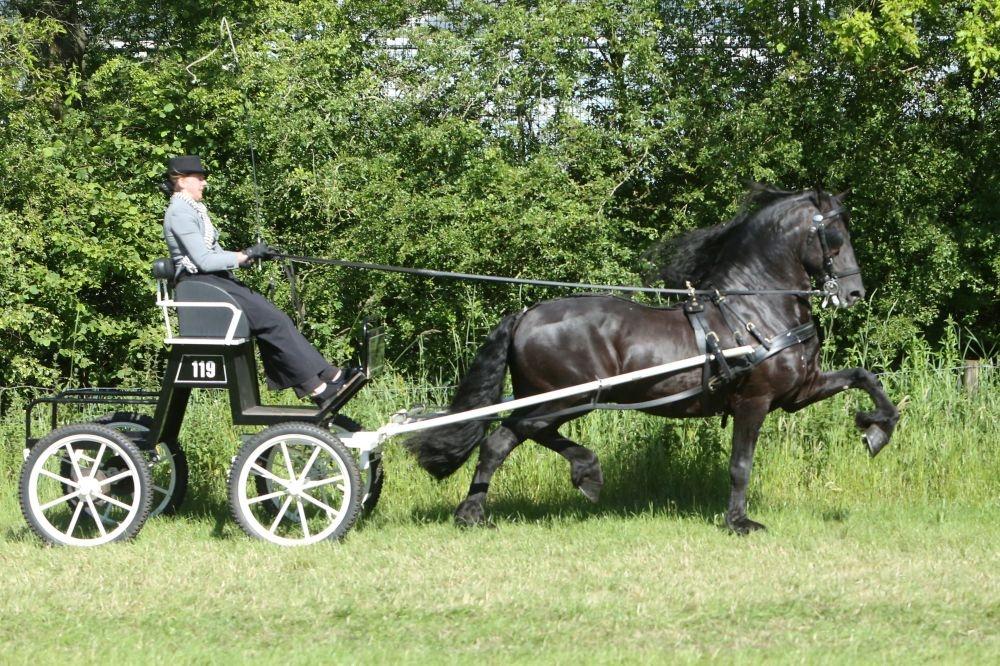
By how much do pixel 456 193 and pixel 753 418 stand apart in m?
4.53

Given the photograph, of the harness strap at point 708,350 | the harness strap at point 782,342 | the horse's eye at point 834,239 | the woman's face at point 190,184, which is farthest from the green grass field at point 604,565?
the woman's face at point 190,184

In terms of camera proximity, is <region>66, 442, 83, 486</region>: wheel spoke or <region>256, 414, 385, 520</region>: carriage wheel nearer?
<region>66, 442, 83, 486</region>: wheel spoke

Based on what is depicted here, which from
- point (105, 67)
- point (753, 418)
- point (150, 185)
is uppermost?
point (105, 67)

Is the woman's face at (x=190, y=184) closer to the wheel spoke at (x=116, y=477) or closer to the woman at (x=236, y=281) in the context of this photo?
the woman at (x=236, y=281)

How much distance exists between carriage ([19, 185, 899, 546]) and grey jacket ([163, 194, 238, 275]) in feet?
0.38

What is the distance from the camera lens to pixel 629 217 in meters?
12.1

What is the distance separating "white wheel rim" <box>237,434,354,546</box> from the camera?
678cm

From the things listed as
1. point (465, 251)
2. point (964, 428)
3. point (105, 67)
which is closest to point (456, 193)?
point (465, 251)

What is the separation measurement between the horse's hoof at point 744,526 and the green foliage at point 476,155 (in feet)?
12.8

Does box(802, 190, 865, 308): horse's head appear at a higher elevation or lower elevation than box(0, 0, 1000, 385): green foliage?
lower

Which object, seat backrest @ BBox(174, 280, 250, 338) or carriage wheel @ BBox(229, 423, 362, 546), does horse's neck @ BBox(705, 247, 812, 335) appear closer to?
carriage wheel @ BBox(229, 423, 362, 546)

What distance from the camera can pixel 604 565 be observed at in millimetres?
6355

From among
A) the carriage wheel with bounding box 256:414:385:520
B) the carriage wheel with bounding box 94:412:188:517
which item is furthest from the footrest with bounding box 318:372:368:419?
the carriage wheel with bounding box 94:412:188:517

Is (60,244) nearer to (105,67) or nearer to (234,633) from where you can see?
(105,67)
